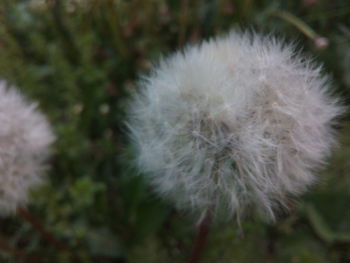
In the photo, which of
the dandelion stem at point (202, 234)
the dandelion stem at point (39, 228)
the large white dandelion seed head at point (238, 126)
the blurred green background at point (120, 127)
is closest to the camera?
the large white dandelion seed head at point (238, 126)

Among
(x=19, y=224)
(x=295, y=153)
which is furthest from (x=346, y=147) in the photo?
(x=19, y=224)

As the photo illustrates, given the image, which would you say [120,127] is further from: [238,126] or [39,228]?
[238,126]

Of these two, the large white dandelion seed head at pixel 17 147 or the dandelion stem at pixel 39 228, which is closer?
the large white dandelion seed head at pixel 17 147

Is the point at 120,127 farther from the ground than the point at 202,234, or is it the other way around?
the point at 120,127

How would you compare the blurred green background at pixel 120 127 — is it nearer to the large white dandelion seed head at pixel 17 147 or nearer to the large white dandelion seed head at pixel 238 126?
the large white dandelion seed head at pixel 17 147

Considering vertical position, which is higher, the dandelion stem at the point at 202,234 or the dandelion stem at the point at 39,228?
the dandelion stem at the point at 39,228

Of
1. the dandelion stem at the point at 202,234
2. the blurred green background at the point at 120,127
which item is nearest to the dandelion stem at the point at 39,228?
the blurred green background at the point at 120,127

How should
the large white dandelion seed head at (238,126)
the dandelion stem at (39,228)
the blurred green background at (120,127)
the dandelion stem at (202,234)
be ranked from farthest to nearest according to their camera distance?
1. the blurred green background at (120,127)
2. the dandelion stem at (39,228)
3. the dandelion stem at (202,234)
4. the large white dandelion seed head at (238,126)

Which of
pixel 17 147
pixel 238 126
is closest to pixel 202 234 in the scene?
pixel 238 126
